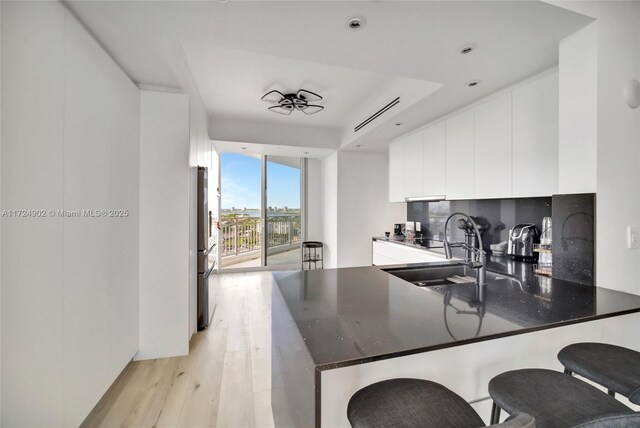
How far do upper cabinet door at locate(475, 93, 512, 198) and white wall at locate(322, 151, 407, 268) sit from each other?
2235 mm

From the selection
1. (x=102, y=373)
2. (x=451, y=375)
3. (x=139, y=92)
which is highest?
(x=139, y=92)

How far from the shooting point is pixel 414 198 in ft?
11.3

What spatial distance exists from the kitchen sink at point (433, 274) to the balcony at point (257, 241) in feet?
13.9

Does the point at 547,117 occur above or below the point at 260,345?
above

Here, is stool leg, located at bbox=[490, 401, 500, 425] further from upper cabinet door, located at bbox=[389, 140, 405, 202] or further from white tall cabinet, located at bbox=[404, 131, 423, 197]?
upper cabinet door, located at bbox=[389, 140, 405, 202]

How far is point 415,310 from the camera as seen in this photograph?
1.07m

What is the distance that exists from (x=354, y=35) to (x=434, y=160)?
2005 mm

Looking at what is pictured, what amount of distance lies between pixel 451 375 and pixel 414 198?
2.50 m

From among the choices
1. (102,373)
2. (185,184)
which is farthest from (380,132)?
(102,373)

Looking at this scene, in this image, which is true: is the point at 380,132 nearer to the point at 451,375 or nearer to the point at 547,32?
the point at 547,32

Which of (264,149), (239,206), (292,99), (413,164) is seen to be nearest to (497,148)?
(413,164)

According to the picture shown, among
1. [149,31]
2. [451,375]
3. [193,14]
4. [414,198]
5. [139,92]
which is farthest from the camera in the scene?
[414,198]

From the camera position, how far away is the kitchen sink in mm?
1834

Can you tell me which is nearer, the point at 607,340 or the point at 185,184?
the point at 607,340
